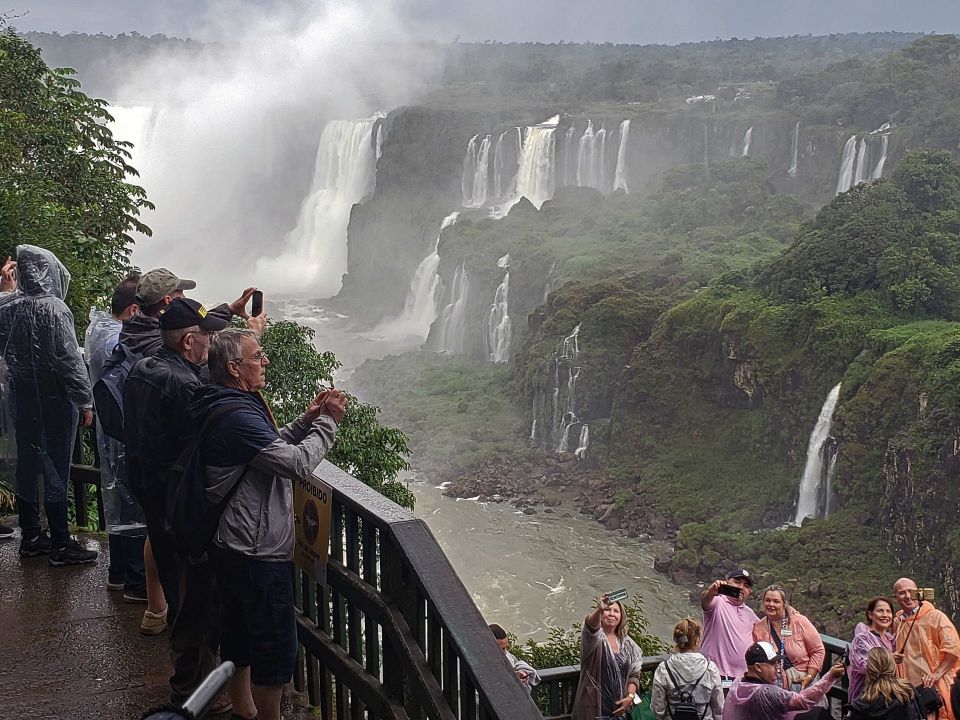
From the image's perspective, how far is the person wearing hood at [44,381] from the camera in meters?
5.07

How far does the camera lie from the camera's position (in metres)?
5.93

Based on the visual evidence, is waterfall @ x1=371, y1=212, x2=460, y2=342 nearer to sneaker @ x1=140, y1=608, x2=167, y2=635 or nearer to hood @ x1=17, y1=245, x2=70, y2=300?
hood @ x1=17, y1=245, x2=70, y2=300

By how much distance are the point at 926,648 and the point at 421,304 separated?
186 ft

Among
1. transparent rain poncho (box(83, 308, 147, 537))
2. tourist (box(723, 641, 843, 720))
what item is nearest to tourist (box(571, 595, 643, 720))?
tourist (box(723, 641, 843, 720))

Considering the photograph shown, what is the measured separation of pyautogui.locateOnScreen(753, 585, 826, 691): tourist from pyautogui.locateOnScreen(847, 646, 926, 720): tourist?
655mm

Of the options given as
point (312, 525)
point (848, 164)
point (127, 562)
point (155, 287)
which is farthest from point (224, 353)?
point (848, 164)

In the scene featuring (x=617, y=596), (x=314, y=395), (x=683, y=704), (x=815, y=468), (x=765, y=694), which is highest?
→ (x=617, y=596)

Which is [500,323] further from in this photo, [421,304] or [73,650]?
[73,650]

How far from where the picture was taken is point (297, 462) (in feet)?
10.6

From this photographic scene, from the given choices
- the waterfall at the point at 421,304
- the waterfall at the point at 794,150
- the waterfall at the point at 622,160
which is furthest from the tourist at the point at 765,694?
the waterfall at the point at 622,160

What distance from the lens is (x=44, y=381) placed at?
5.12 meters

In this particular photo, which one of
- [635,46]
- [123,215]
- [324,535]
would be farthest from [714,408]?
[635,46]

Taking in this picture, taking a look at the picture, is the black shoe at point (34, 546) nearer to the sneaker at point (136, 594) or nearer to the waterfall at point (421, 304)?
the sneaker at point (136, 594)

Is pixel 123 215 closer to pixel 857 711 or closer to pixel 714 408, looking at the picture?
pixel 857 711
